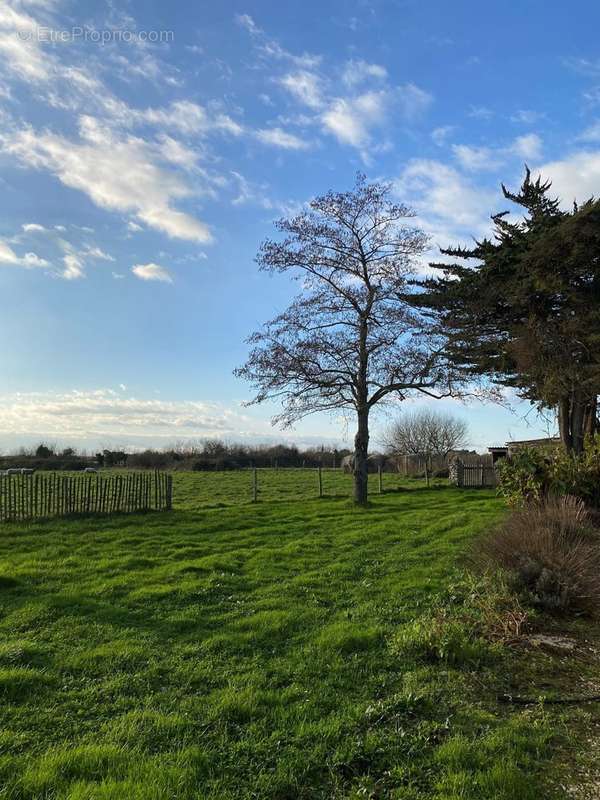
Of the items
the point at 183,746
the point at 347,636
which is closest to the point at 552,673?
the point at 347,636

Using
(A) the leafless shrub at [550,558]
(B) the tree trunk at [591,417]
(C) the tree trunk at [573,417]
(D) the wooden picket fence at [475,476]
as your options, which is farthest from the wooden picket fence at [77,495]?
(D) the wooden picket fence at [475,476]

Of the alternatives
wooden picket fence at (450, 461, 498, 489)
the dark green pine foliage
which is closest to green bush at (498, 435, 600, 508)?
the dark green pine foliage

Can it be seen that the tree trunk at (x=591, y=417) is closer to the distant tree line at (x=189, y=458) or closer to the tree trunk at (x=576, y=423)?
the tree trunk at (x=576, y=423)

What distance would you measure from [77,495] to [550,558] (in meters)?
12.6

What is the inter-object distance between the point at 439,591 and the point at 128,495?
1134 cm

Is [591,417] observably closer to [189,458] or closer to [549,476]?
[549,476]

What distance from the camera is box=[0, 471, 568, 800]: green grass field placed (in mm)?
3100

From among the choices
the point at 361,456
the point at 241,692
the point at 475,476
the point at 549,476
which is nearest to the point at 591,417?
the point at 475,476

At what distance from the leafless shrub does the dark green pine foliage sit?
33.5ft

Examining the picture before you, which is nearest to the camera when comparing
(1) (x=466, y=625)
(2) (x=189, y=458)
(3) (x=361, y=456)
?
(1) (x=466, y=625)

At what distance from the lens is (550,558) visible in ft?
22.1

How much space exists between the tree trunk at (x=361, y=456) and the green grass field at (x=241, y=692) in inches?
439

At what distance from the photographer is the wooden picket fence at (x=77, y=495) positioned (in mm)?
14008

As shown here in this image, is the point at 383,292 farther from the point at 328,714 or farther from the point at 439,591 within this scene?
the point at 328,714
